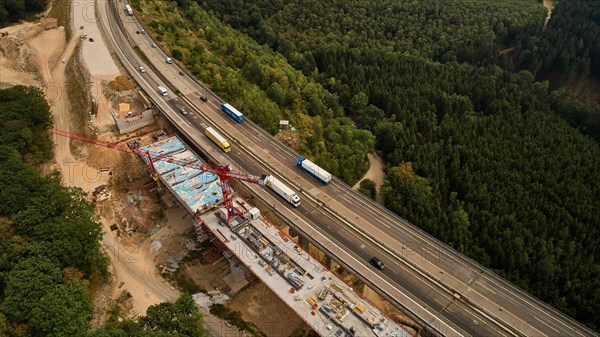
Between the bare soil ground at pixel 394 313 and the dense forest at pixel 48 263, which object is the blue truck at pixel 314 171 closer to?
the bare soil ground at pixel 394 313

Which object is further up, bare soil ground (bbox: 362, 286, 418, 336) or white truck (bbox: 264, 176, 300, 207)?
white truck (bbox: 264, 176, 300, 207)

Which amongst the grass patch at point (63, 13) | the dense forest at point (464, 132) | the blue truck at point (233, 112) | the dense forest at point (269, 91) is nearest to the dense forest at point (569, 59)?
the dense forest at point (464, 132)

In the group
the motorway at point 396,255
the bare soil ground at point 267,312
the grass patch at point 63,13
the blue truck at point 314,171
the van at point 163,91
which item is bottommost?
the bare soil ground at point 267,312

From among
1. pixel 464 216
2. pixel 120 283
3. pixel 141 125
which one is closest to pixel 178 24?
pixel 141 125

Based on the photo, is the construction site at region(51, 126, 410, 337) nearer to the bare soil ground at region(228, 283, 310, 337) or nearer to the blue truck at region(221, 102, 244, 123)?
the bare soil ground at region(228, 283, 310, 337)

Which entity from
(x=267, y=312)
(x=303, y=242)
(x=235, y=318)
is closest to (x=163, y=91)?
(x=303, y=242)

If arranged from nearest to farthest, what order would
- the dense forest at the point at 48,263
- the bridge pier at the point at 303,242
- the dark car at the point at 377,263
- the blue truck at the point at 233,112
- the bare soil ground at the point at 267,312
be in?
the dense forest at the point at 48,263
the dark car at the point at 377,263
the bare soil ground at the point at 267,312
the bridge pier at the point at 303,242
the blue truck at the point at 233,112

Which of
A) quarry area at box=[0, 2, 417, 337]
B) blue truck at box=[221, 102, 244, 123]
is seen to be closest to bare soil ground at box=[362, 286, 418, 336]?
quarry area at box=[0, 2, 417, 337]
